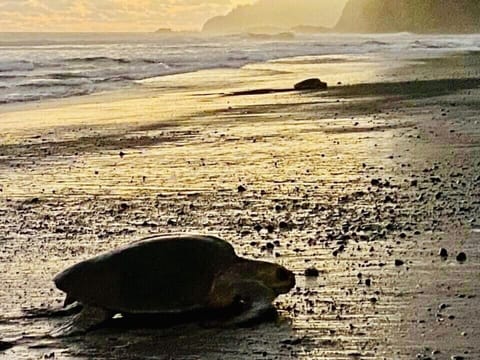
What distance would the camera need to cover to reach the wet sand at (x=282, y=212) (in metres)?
4.60

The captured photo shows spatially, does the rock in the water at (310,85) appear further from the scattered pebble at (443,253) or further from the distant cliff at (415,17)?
the distant cliff at (415,17)

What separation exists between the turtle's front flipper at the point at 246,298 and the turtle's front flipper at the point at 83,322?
0.61m

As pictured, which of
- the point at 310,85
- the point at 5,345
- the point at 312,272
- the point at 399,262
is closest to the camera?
the point at 5,345

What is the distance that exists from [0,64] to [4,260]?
30024mm

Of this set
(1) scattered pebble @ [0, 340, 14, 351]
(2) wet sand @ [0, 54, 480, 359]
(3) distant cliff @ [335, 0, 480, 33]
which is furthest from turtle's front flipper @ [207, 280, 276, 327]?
(3) distant cliff @ [335, 0, 480, 33]

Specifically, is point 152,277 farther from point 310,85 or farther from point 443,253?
point 310,85

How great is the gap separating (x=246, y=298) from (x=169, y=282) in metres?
0.44

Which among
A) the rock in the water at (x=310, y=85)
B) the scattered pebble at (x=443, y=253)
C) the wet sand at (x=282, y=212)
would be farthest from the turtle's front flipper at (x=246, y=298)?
the rock in the water at (x=310, y=85)

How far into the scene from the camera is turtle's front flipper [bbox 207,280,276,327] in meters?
4.82

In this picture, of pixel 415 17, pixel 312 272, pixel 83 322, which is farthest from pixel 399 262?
pixel 415 17

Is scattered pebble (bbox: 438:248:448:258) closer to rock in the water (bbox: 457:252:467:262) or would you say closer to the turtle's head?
rock in the water (bbox: 457:252:467:262)

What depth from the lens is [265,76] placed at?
1163 inches

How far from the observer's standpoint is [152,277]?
4.84 m

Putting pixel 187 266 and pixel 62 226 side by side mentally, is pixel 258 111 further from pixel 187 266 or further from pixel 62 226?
pixel 187 266
